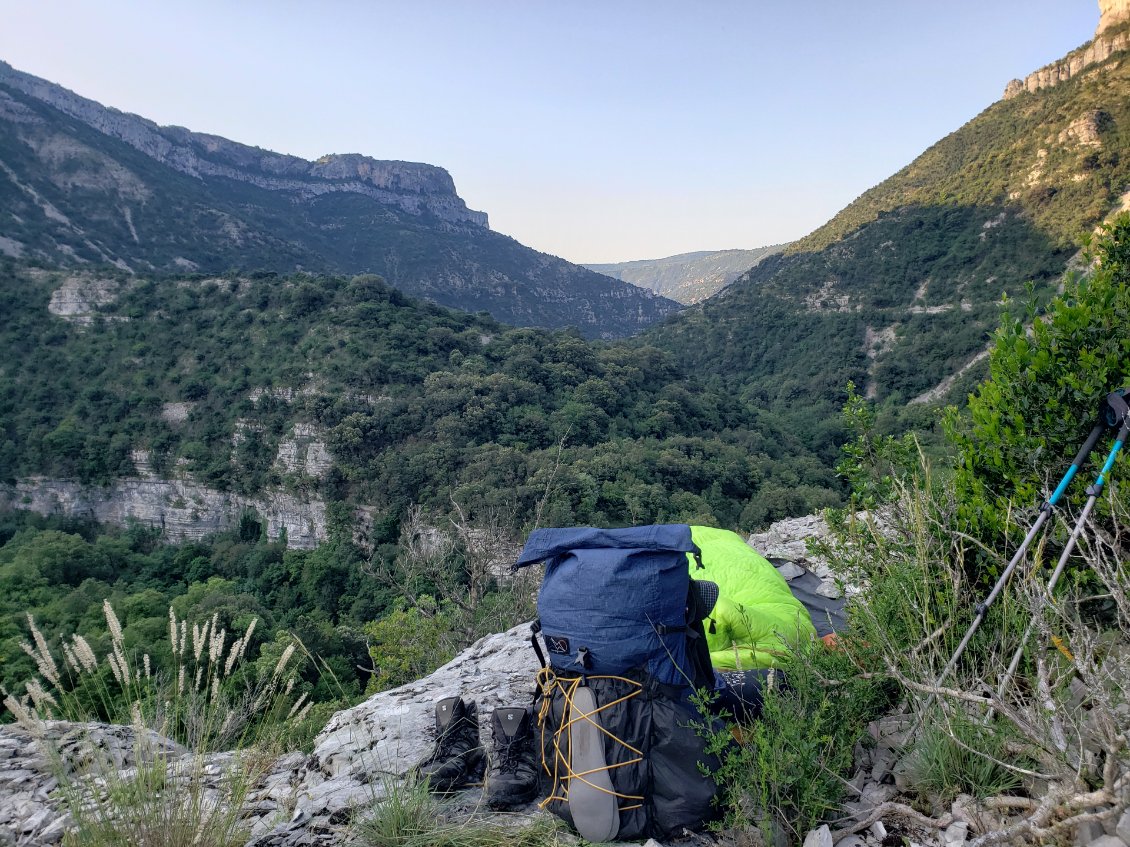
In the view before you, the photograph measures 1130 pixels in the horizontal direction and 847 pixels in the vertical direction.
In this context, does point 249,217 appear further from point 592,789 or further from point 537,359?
point 592,789

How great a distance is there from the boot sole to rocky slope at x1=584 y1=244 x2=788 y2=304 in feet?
354

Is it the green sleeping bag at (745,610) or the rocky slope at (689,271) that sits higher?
the rocky slope at (689,271)

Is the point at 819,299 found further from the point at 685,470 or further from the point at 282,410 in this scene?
the point at 282,410

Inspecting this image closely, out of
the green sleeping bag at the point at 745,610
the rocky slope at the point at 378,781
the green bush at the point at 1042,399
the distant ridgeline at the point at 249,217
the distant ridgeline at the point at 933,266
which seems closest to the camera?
the rocky slope at the point at 378,781

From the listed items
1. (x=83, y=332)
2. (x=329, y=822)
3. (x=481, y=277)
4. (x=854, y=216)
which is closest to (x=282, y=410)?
(x=83, y=332)

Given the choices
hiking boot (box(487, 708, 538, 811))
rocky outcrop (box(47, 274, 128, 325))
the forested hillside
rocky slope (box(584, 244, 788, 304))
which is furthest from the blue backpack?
rocky slope (box(584, 244, 788, 304))

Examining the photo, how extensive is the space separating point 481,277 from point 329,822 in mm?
82605

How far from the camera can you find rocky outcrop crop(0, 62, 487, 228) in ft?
244

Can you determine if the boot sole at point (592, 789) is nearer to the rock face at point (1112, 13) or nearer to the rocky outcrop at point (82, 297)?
the rocky outcrop at point (82, 297)

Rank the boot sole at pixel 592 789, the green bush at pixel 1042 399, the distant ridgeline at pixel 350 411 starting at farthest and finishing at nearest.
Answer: the distant ridgeline at pixel 350 411
the green bush at pixel 1042 399
the boot sole at pixel 592 789

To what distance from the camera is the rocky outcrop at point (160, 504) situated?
22.4 metres

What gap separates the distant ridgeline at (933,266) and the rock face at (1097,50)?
19cm

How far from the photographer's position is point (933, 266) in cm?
3872

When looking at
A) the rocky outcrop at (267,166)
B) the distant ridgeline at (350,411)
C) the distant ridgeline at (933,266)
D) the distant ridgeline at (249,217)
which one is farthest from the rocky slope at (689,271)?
the distant ridgeline at (350,411)
